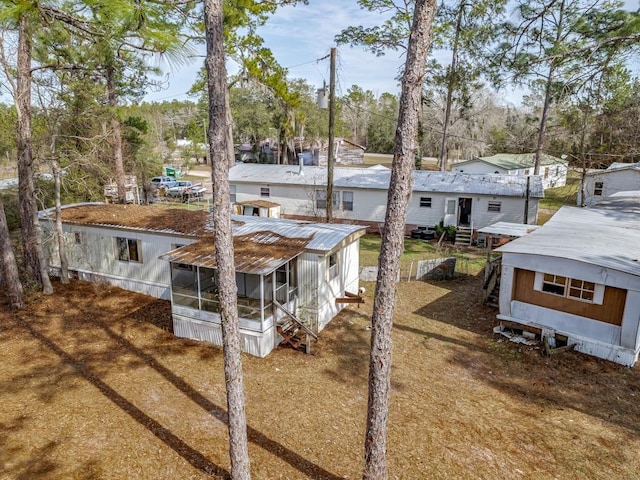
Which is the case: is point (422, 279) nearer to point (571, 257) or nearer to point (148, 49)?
point (571, 257)

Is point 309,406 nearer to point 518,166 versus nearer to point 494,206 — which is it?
point 494,206

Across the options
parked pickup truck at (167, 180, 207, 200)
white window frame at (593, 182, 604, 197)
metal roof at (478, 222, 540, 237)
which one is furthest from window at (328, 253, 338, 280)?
white window frame at (593, 182, 604, 197)

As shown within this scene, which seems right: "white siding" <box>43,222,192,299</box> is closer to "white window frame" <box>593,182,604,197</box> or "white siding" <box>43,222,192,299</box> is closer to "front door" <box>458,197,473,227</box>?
"front door" <box>458,197,473,227</box>

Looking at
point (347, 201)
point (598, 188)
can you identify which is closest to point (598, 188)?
point (598, 188)

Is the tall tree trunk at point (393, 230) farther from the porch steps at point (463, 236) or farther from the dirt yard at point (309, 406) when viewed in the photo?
the porch steps at point (463, 236)

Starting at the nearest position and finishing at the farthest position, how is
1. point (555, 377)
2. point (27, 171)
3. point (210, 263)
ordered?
1. point (555, 377)
2. point (210, 263)
3. point (27, 171)

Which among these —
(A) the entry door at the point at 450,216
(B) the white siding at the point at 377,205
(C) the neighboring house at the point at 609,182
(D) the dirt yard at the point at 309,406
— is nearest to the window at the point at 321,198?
(B) the white siding at the point at 377,205

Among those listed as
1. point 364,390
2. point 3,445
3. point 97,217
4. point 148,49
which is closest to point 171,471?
point 3,445
